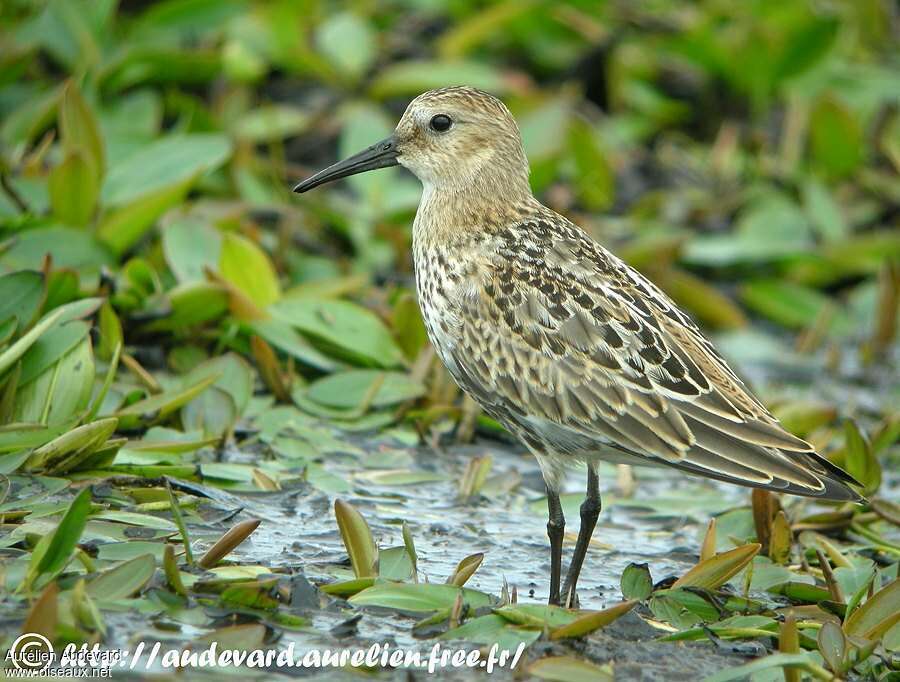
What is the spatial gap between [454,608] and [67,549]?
1.38m

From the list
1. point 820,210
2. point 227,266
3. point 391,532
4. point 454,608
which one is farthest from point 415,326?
point 820,210

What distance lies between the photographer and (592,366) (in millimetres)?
5551

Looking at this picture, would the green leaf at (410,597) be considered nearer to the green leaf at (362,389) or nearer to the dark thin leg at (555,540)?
the dark thin leg at (555,540)

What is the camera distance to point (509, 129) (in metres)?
6.52

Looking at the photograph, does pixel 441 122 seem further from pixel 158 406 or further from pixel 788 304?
pixel 788 304

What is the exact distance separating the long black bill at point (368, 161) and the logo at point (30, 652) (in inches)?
117

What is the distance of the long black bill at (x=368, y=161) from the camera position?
21.7 ft

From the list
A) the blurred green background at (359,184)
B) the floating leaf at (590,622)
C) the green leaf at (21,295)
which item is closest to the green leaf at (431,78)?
the blurred green background at (359,184)

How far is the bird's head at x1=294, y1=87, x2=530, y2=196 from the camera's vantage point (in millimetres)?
6391

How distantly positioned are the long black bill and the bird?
0.49 m

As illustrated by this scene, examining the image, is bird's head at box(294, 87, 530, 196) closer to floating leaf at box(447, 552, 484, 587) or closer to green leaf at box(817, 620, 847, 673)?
floating leaf at box(447, 552, 484, 587)

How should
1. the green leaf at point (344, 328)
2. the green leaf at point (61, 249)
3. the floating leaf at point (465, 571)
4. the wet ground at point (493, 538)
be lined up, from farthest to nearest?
the green leaf at point (344, 328)
the green leaf at point (61, 249)
the floating leaf at point (465, 571)
the wet ground at point (493, 538)

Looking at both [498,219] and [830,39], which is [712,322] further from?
[498,219]

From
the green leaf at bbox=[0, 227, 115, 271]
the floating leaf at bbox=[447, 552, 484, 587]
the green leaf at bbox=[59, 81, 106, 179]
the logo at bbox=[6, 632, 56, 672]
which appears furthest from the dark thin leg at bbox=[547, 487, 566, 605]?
the green leaf at bbox=[59, 81, 106, 179]
